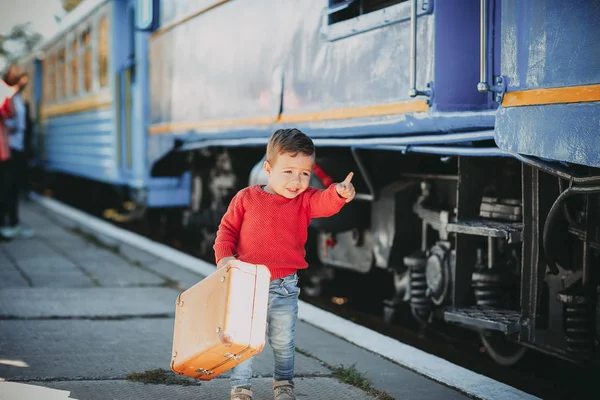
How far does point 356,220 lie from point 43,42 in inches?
543

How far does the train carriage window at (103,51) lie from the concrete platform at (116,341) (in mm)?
4296

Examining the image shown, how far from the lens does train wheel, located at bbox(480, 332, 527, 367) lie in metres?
4.79

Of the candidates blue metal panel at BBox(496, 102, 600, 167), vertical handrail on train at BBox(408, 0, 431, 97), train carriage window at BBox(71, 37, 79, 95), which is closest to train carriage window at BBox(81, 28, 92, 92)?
train carriage window at BBox(71, 37, 79, 95)

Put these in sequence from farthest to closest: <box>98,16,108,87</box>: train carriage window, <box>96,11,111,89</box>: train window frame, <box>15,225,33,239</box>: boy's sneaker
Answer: <box>98,16,108,87</box>: train carriage window → <box>96,11,111,89</box>: train window frame → <box>15,225,33,239</box>: boy's sneaker

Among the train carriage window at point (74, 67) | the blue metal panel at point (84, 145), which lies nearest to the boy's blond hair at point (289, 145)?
the blue metal panel at point (84, 145)

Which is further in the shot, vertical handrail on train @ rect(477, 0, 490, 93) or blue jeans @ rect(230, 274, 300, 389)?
vertical handrail on train @ rect(477, 0, 490, 93)

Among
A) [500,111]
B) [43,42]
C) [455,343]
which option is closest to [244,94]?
[455,343]

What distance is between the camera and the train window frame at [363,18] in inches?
172

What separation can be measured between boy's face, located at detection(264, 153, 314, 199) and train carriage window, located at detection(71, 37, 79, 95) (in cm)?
1118

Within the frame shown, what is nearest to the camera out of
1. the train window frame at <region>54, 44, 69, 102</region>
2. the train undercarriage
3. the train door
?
the train undercarriage

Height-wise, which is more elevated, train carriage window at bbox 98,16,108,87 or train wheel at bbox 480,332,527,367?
A: train carriage window at bbox 98,16,108,87

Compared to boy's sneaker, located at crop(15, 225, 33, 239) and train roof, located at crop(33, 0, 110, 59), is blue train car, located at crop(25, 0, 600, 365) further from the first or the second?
train roof, located at crop(33, 0, 110, 59)

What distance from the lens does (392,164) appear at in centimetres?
557

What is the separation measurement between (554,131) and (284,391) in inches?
55.6
